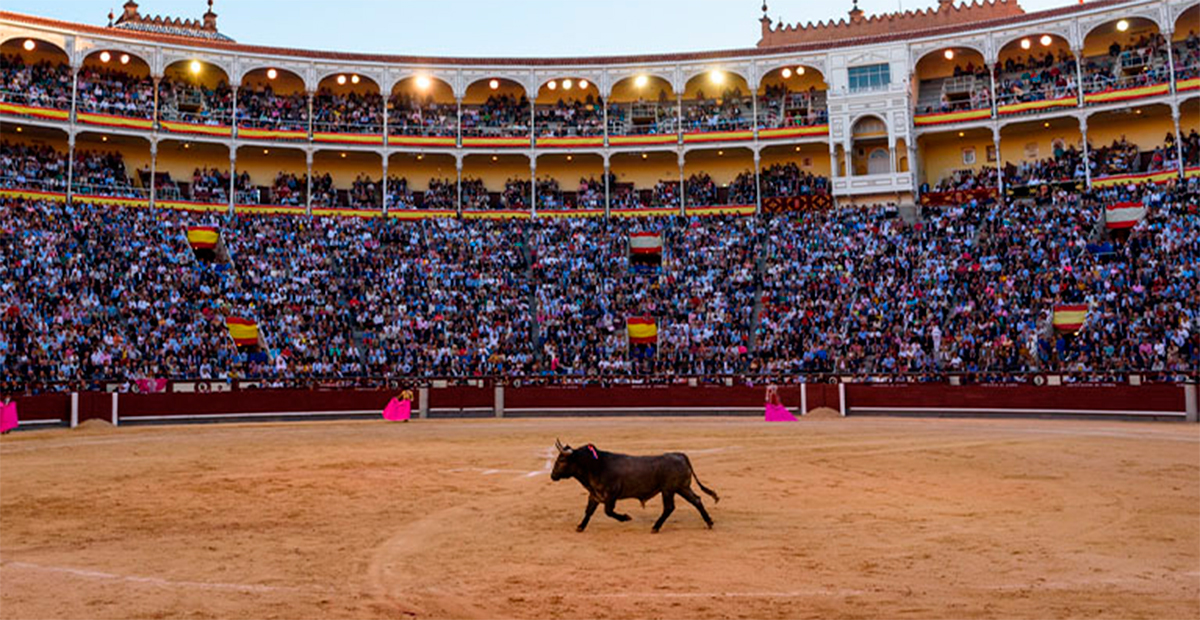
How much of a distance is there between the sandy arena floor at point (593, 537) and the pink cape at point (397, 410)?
907 cm

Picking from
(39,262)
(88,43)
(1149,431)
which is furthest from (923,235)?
(88,43)

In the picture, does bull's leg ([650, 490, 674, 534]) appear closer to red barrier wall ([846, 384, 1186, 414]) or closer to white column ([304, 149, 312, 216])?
red barrier wall ([846, 384, 1186, 414])

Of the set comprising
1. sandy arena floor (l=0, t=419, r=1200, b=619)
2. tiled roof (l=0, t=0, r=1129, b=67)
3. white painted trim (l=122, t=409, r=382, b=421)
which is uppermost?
tiled roof (l=0, t=0, r=1129, b=67)

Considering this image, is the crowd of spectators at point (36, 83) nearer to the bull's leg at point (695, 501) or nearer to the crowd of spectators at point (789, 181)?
the crowd of spectators at point (789, 181)

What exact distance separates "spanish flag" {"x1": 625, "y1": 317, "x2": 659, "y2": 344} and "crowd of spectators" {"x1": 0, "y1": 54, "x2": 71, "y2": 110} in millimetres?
26078

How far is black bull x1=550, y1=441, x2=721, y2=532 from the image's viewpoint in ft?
28.9

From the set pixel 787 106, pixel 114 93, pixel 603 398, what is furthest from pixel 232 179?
pixel 787 106

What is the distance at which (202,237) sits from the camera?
34906 mm

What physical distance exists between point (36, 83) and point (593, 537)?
4025cm

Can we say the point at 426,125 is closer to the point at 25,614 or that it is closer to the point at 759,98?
the point at 759,98

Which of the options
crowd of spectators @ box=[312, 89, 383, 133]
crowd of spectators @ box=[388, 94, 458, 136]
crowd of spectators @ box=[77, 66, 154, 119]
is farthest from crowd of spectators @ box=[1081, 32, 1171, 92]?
crowd of spectators @ box=[77, 66, 154, 119]

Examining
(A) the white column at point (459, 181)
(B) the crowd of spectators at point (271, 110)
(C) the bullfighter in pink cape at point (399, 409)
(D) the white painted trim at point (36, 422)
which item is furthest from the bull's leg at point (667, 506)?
(B) the crowd of spectators at point (271, 110)

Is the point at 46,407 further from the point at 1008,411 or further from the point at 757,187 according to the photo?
the point at 757,187

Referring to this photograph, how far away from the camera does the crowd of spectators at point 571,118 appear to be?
4416cm
